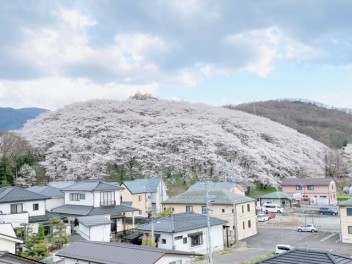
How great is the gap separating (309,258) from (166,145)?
41.7m

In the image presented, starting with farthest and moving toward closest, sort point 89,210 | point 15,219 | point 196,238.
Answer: point 89,210 → point 15,219 → point 196,238

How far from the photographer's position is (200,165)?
48.0 m

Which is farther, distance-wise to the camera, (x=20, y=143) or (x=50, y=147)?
(x=50, y=147)

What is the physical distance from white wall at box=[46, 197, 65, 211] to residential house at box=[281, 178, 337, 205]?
25.5 meters

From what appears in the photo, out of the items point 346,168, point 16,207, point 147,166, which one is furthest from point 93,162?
point 346,168

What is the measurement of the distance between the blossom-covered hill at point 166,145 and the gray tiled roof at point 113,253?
1183 inches

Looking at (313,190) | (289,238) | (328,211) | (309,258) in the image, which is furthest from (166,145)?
(309,258)

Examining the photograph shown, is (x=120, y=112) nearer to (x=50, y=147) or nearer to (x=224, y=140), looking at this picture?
(x=50, y=147)

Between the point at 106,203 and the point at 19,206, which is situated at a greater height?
the point at 19,206

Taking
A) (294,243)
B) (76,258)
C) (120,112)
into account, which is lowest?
(294,243)

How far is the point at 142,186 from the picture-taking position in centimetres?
3750

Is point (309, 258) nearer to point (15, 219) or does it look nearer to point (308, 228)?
point (15, 219)

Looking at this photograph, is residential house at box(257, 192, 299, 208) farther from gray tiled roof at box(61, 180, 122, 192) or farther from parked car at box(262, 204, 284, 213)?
gray tiled roof at box(61, 180, 122, 192)

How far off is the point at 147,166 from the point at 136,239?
22.9 m
